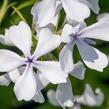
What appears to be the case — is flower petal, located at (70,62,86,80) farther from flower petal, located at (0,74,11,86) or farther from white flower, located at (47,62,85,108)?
flower petal, located at (0,74,11,86)

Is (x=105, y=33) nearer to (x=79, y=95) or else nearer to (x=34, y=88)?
(x=34, y=88)

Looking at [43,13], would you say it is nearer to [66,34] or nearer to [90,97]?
[66,34]

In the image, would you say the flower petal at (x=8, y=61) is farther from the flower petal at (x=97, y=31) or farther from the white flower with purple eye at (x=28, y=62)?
the flower petal at (x=97, y=31)

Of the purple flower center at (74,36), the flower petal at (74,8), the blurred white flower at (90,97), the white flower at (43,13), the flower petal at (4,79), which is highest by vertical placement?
the white flower at (43,13)

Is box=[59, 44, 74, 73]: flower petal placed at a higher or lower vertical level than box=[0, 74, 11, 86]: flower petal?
higher

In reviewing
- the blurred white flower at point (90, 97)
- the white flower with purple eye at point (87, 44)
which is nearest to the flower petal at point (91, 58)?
the white flower with purple eye at point (87, 44)

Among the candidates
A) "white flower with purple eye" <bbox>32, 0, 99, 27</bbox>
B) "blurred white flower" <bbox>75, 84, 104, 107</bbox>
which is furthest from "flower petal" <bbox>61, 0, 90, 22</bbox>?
"blurred white flower" <bbox>75, 84, 104, 107</bbox>
